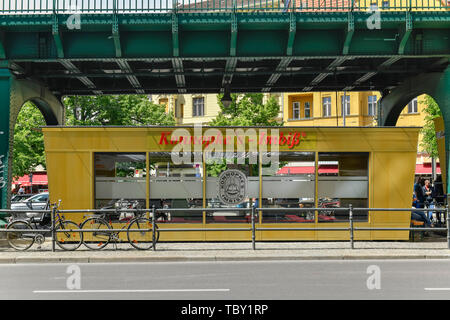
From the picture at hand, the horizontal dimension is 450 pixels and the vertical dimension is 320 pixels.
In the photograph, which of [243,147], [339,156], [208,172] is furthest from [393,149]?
[208,172]

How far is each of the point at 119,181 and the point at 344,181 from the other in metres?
6.21

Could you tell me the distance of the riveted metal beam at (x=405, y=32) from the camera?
15.4 metres

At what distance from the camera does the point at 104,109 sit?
127 feet

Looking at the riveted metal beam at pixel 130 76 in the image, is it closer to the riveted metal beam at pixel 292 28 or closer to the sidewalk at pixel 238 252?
the riveted metal beam at pixel 292 28

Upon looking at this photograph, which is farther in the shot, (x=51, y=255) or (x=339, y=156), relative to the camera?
(x=339, y=156)

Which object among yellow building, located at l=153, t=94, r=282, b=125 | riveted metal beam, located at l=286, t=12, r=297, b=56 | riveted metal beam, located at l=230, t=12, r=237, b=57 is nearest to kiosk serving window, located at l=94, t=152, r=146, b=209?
riveted metal beam, located at l=230, t=12, r=237, b=57

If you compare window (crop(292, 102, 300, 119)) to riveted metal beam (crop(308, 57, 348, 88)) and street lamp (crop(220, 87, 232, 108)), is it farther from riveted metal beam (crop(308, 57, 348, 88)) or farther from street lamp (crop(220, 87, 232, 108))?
street lamp (crop(220, 87, 232, 108))

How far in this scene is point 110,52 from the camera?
633 inches

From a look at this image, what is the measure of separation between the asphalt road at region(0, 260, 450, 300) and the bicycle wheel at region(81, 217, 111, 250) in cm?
195

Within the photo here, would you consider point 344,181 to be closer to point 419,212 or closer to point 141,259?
point 419,212

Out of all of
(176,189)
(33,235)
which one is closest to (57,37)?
(176,189)

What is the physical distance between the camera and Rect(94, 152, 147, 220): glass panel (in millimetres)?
15164
